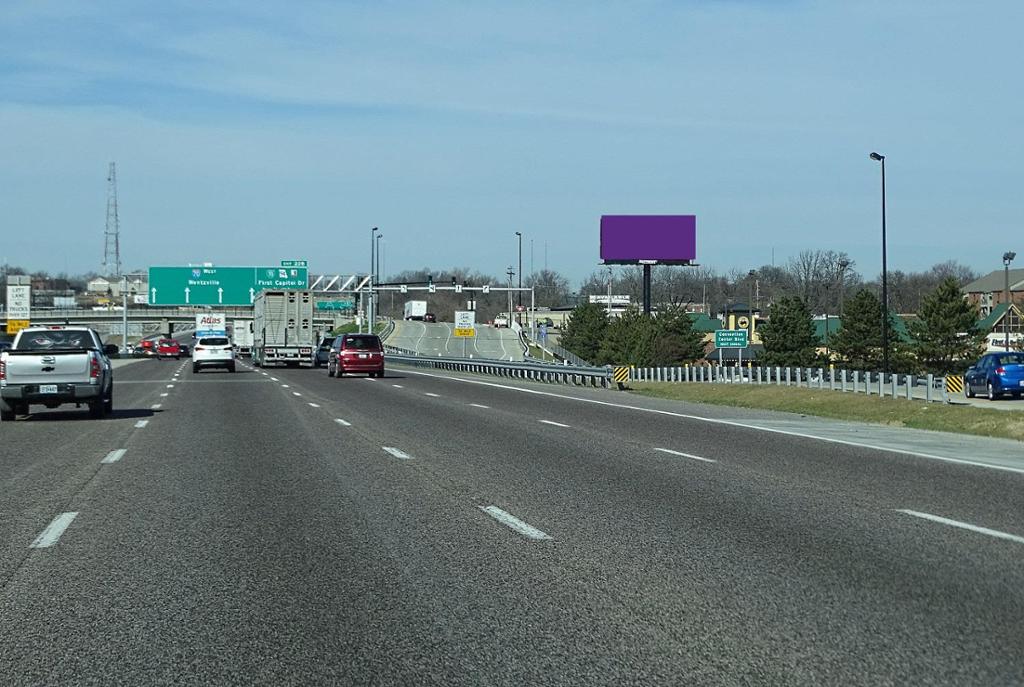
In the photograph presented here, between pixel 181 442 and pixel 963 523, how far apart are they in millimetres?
13450

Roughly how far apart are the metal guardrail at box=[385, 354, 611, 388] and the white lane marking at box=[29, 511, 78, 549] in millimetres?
36212

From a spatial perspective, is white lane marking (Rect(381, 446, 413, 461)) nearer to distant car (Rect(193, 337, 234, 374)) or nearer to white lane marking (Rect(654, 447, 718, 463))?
white lane marking (Rect(654, 447, 718, 463))

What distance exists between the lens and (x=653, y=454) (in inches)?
750

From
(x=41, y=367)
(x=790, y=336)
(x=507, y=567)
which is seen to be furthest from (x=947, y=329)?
(x=507, y=567)

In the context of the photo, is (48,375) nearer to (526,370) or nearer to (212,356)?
(526,370)

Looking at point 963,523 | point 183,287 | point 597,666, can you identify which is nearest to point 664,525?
point 963,523

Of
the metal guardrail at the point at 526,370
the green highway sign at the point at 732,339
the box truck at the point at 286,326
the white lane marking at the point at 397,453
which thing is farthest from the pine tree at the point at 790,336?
the white lane marking at the point at 397,453

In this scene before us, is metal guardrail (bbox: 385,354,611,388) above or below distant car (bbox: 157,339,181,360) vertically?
below

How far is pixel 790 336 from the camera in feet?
398

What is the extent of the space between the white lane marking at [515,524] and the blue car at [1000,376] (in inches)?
1482

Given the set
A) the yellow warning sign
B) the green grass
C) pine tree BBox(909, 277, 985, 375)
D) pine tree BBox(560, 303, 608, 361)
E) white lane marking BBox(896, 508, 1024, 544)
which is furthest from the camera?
pine tree BBox(560, 303, 608, 361)

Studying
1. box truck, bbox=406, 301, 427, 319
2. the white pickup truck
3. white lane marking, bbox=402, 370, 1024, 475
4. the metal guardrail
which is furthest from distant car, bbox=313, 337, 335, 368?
box truck, bbox=406, 301, 427, 319

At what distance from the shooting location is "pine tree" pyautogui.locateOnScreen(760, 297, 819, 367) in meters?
121

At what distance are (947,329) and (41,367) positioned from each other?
9130 centimetres
